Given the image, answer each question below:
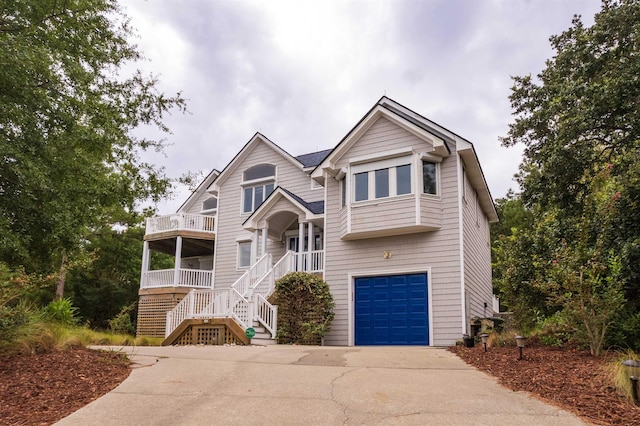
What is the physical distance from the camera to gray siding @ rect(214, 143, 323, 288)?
68.3 feet

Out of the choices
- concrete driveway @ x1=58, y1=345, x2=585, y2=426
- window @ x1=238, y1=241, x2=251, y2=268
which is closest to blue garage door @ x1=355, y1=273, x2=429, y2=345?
concrete driveway @ x1=58, y1=345, x2=585, y2=426

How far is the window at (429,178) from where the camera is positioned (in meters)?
14.4

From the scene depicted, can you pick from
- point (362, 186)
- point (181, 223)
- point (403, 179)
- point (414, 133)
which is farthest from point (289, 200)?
point (181, 223)

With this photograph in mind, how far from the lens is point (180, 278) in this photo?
21.0 meters

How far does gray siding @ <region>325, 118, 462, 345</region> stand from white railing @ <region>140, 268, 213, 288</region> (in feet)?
26.9

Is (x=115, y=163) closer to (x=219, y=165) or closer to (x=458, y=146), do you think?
(x=458, y=146)

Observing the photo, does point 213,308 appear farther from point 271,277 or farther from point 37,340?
point 37,340

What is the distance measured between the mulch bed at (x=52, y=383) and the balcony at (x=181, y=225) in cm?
1399

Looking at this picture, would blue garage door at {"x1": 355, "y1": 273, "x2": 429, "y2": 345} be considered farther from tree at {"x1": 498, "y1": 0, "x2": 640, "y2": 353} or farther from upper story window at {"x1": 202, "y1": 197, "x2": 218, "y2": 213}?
upper story window at {"x1": 202, "y1": 197, "x2": 218, "y2": 213}

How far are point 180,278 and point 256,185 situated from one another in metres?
5.33

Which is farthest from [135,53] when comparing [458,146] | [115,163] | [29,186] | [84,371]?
[458,146]

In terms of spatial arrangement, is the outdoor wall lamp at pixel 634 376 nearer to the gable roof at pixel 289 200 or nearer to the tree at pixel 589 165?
the tree at pixel 589 165

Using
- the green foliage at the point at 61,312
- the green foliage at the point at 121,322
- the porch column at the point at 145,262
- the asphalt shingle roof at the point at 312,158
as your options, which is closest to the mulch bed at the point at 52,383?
the green foliage at the point at 61,312

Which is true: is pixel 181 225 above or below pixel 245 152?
below
